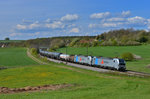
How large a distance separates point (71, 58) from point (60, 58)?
17.8 m

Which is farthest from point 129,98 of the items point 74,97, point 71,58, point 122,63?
point 71,58

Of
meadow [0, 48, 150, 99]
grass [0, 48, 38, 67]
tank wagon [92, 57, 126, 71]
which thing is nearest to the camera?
meadow [0, 48, 150, 99]

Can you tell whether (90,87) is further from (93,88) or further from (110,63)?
(110,63)

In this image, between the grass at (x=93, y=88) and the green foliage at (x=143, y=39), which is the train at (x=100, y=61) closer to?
the grass at (x=93, y=88)

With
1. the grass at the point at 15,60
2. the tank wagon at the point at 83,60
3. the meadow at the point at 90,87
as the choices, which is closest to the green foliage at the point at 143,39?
the grass at the point at 15,60

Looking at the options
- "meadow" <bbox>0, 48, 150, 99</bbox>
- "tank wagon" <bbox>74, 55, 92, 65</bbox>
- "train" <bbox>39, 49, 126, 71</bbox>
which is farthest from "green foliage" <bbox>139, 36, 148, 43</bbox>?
"meadow" <bbox>0, 48, 150, 99</bbox>

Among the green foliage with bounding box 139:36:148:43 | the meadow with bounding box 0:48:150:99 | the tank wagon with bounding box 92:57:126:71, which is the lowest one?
the meadow with bounding box 0:48:150:99

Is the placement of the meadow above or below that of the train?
below

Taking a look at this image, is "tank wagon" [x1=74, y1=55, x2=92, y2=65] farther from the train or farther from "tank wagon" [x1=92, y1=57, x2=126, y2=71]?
"tank wagon" [x1=92, y1=57, x2=126, y2=71]

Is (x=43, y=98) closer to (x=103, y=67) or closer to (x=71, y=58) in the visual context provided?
(x=103, y=67)

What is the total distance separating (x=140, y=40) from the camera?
16838 centimetres

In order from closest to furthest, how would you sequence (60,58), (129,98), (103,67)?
(129,98), (103,67), (60,58)

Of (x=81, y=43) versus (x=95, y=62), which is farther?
(x=81, y=43)

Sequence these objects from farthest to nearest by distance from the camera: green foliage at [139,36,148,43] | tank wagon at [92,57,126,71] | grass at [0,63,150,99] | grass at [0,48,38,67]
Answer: green foliage at [139,36,148,43], grass at [0,48,38,67], tank wagon at [92,57,126,71], grass at [0,63,150,99]
